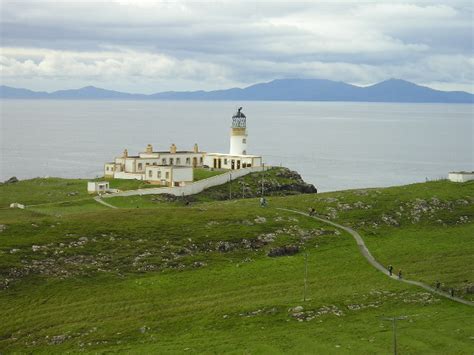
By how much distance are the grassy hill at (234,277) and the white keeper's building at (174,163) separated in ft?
65.7

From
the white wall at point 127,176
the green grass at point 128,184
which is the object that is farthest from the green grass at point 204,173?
the white wall at point 127,176

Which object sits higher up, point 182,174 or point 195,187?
point 182,174

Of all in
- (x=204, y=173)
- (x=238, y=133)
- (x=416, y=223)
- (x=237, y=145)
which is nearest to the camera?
(x=416, y=223)

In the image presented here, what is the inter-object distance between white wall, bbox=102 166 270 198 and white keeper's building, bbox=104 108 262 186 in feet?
5.54

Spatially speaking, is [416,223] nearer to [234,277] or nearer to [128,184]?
[234,277]

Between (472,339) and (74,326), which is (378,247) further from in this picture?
(74,326)

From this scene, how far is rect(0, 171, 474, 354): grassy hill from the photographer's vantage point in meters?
60.0

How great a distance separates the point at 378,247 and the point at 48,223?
34.0 meters

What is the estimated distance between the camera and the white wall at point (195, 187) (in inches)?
4387

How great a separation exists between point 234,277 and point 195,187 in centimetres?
4548

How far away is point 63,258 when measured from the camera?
243 ft

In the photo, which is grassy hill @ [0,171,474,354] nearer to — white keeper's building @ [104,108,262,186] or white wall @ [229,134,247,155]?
white keeper's building @ [104,108,262,186]

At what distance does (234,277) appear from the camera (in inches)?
2950

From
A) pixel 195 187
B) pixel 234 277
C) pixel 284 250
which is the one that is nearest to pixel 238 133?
pixel 195 187
